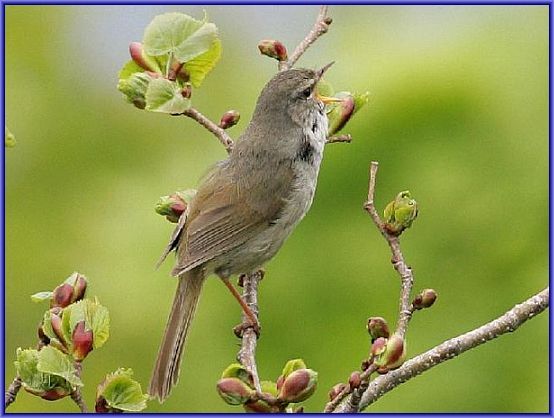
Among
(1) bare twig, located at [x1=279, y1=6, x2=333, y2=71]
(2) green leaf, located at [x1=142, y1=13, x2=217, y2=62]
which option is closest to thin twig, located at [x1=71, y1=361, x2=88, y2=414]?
(2) green leaf, located at [x1=142, y1=13, x2=217, y2=62]

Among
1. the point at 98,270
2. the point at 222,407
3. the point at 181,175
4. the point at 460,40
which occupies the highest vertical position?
the point at 460,40

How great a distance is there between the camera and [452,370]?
4.66 m

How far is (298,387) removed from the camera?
2.40 meters

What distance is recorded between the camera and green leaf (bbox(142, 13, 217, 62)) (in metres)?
3.21

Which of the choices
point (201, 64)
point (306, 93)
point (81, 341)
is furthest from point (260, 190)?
point (81, 341)

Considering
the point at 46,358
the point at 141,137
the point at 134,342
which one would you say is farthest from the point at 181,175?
the point at 46,358

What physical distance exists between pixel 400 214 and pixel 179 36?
958mm

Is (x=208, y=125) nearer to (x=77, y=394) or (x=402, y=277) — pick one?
(x=402, y=277)

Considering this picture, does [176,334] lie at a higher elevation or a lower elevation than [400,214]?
lower

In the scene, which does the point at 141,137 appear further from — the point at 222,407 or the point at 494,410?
the point at 494,410

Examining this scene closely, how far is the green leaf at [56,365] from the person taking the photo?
241cm

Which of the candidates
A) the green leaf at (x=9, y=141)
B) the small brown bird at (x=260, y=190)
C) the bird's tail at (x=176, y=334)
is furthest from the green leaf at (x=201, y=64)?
the bird's tail at (x=176, y=334)

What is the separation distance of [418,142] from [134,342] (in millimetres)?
1875

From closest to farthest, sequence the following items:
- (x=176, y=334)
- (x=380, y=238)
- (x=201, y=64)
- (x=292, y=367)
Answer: (x=292, y=367) → (x=201, y=64) → (x=176, y=334) → (x=380, y=238)
